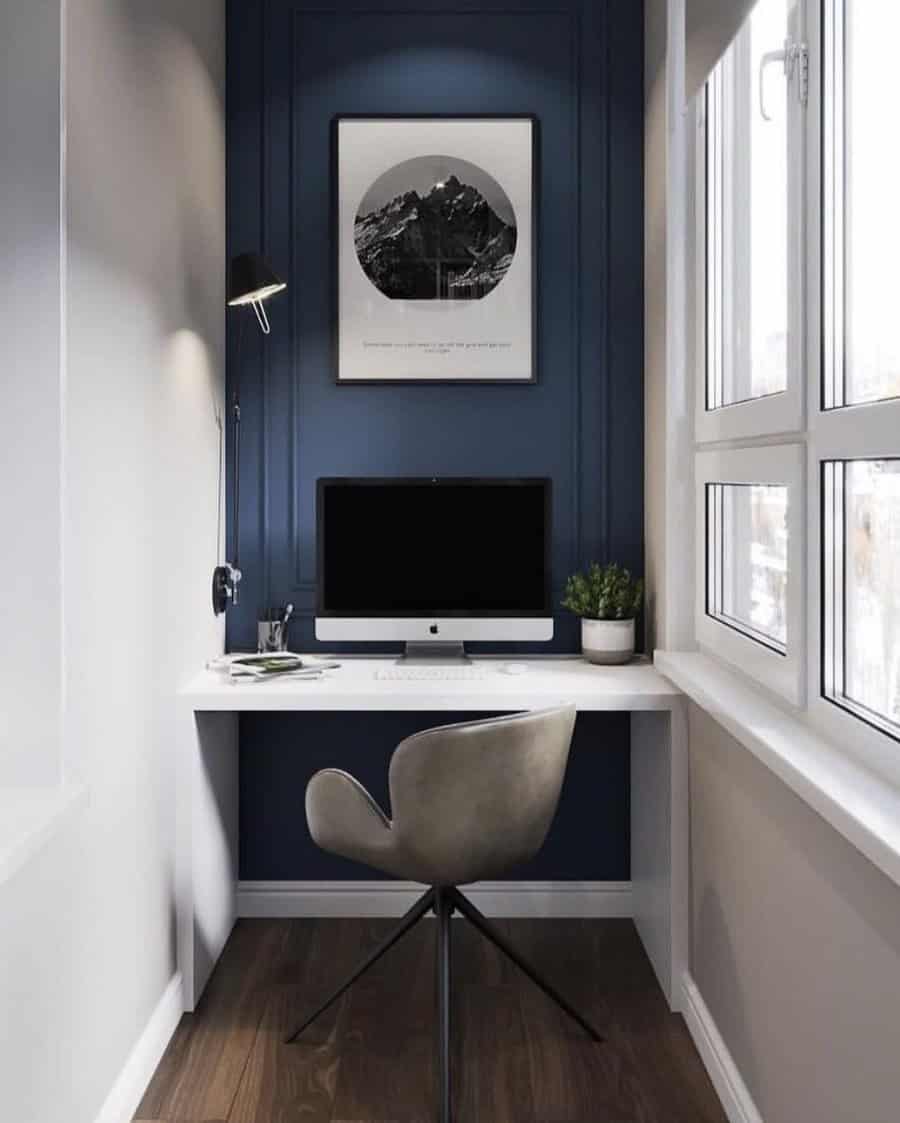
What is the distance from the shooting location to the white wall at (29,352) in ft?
5.93

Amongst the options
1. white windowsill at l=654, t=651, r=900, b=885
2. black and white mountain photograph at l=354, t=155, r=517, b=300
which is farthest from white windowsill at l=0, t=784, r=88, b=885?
black and white mountain photograph at l=354, t=155, r=517, b=300

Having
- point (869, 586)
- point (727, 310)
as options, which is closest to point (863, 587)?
point (869, 586)

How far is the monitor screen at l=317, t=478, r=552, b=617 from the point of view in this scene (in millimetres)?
2975

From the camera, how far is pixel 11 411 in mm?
1818

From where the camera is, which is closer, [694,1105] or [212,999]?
[694,1105]

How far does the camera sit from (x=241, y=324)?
321cm

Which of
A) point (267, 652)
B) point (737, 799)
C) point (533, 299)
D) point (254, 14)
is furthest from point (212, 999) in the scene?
point (254, 14)

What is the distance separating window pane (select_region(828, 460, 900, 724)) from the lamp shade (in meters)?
1.58

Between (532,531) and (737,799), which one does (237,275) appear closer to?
(532,531)

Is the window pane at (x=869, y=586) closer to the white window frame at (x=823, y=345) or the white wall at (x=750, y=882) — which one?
the white window frame at (x=823, y=345)

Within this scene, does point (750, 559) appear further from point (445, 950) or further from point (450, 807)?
point (445, 950)

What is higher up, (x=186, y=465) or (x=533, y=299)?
(x=533, y=299)

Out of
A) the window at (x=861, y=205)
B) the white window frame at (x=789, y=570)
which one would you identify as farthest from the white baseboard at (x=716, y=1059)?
the window at (x=861, y=205)

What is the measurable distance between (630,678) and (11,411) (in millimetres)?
1624
